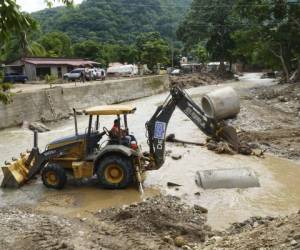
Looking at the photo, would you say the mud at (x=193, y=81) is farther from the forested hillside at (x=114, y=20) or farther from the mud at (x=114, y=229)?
the mud at (x=114, y=229)

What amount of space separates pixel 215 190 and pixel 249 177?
3.55ft

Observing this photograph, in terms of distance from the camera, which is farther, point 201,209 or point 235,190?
point 235,190

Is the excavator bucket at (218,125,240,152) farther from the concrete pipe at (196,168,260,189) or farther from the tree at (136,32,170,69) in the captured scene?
the tree at (136,32,170,69)

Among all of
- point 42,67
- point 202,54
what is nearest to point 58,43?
point 42,67

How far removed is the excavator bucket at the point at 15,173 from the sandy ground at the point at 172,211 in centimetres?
26

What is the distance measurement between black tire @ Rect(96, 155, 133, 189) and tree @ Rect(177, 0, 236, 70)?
63532mm

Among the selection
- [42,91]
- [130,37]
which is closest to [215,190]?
[42,91]

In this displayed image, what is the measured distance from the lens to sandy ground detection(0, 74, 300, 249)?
8.42 m

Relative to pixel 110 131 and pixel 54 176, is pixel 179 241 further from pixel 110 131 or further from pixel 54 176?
pixel 54 176

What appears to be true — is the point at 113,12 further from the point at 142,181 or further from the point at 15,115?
the point at 142,181

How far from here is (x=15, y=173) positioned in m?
13.4

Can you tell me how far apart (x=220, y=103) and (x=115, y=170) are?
38.0 ft

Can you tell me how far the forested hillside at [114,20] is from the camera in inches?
4028

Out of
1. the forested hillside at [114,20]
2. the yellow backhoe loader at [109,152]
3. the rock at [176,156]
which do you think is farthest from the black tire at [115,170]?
the forested hillside at [114,20]
